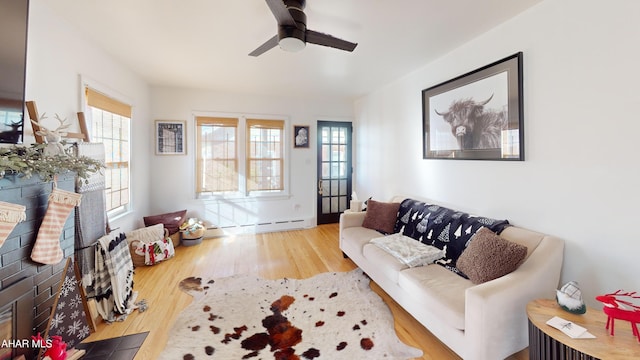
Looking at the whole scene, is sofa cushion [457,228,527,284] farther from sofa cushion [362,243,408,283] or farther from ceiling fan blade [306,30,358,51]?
ceiling fan blade [306,30,358,51]

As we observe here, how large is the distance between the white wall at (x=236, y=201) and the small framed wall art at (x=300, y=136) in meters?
0.08

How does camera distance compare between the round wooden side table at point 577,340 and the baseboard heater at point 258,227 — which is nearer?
the round wooden side table at point 577,340

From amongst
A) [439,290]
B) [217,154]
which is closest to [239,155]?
[217,154]

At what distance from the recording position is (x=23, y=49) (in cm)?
151

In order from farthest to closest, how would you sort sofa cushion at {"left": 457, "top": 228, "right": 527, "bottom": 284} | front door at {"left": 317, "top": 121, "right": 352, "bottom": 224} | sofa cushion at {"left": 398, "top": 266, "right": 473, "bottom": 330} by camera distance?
1. front door at {"left": 317, "top": 121, "right": 352, "bottom": 224}
2. sofa cushion at {"left": 457, "top": 228, "right": 527, "bottom": 284}
3. sofa cushion at {"left": 398, "top": 266, "right": 473, "bottom": 330}

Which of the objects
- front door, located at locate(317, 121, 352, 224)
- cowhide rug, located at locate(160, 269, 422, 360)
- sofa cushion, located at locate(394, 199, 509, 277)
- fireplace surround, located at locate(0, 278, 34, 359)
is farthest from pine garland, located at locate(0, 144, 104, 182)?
front door, located at locate(317, 121, 352, 224)

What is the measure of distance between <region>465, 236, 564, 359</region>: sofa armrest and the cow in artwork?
1.10 metres

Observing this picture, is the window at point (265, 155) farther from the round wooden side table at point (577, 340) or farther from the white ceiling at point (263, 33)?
the round wooden side table at point (577, 340)

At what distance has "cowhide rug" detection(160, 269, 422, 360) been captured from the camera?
5.87 feet

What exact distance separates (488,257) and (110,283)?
124 inches

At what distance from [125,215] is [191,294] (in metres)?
1.59

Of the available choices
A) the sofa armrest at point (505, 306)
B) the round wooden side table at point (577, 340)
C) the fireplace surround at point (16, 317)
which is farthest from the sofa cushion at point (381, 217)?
the fireplace surround at point (16, 317)

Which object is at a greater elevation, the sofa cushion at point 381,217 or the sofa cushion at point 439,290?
the sofa cushion at point 381,217

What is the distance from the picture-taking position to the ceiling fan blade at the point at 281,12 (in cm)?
148
